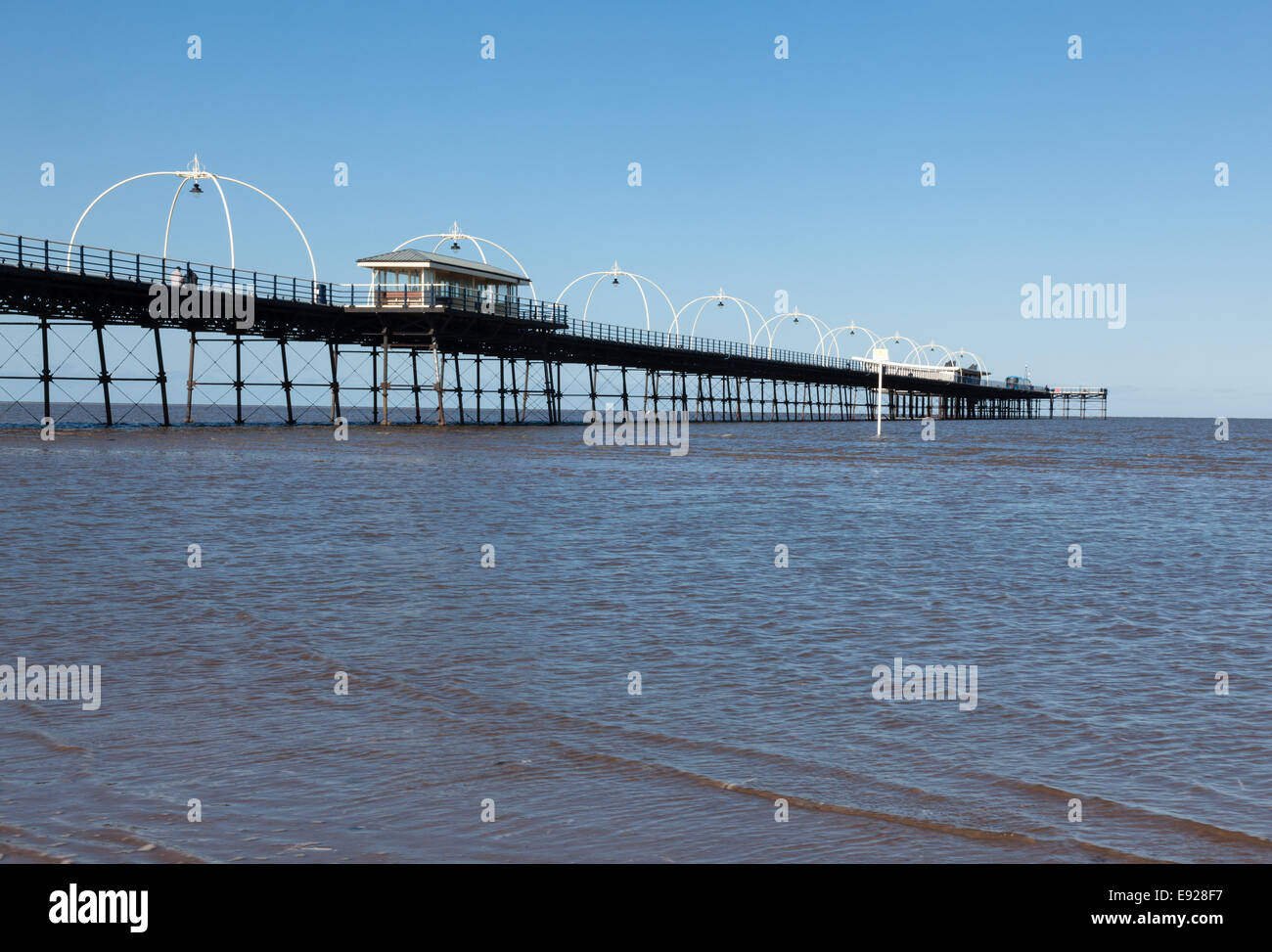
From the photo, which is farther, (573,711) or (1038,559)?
(1038,559)

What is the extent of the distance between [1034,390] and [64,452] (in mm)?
176589

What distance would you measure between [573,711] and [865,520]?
13.9 m

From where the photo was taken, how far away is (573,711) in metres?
7.32

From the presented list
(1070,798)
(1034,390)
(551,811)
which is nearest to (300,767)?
(551,811)

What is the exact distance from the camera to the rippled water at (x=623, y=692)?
529 cm

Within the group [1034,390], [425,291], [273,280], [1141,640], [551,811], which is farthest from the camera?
[1034,390]

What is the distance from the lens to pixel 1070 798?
573 centimetres

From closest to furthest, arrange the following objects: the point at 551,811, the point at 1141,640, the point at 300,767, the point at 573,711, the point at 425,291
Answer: the point at 551,811
the point at 300,767
the point at 573,711
the point at 1141,640
the point at 425,291

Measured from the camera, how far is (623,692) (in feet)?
25.5

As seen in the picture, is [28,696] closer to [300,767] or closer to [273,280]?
[300,767]

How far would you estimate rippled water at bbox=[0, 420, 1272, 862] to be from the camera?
5.29m

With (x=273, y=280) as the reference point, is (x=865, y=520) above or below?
below

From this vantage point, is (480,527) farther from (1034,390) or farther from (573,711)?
(1034,390)
